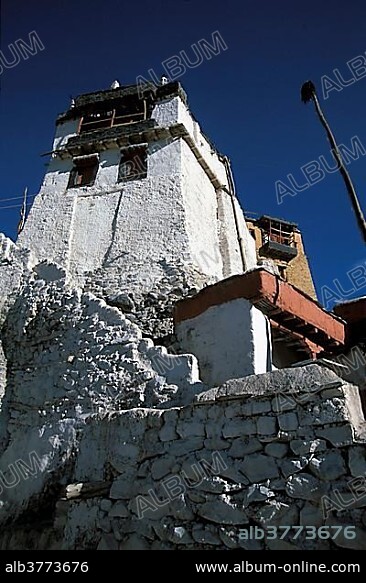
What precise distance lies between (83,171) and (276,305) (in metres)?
10.2

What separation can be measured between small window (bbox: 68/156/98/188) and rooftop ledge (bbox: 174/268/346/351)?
8159 millimetres

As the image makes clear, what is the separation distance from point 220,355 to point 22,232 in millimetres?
9059

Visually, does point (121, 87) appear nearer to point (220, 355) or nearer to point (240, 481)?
point (220, 355)

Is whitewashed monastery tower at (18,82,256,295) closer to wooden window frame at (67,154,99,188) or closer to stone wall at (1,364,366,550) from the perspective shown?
wooden window frame at (67,154,99,188)

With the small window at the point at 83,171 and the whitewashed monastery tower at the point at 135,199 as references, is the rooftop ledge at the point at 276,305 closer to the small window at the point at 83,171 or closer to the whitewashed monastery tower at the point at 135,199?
the whitewashed monastery tower at the point at 135,199

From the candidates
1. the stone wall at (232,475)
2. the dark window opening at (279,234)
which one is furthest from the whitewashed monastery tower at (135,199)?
the stone wall at (232,475)

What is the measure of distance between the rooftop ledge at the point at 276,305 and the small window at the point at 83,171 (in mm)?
8159

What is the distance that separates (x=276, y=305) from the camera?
713 cm

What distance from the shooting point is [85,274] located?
12.0 m

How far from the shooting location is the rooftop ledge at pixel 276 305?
7070 millimetres
